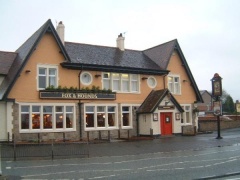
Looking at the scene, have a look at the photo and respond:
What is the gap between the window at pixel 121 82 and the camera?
30562mm

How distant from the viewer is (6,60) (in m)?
27.6

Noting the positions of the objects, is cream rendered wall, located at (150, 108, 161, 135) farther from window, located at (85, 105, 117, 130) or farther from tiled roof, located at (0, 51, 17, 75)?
tiled roof, located at (0, 51, 17, 75)

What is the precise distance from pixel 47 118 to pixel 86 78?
16.4 ft

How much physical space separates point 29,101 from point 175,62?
1614 cm

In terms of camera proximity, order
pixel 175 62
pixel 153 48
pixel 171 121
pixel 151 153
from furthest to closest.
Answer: pixel 153 48
pixel 175 62
pixel 171 121
pixel 151 153

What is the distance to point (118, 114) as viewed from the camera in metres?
30.5

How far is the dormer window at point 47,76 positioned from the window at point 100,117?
142 inches

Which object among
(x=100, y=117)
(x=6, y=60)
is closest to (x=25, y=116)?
(x=6, y=60)

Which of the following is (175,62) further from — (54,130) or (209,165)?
(209,165)

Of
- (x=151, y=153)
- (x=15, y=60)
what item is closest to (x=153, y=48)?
(x=15, y=60)

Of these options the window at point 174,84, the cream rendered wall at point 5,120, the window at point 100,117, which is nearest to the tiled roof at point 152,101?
the window at point 100,117

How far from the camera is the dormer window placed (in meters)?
27.2

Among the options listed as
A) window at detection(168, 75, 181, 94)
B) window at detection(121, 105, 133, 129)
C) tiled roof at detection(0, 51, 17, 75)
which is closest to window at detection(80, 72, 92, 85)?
window at detection(121, 105, 133, 129)

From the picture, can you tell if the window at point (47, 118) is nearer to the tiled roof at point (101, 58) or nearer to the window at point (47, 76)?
the window at point (47, 76)
